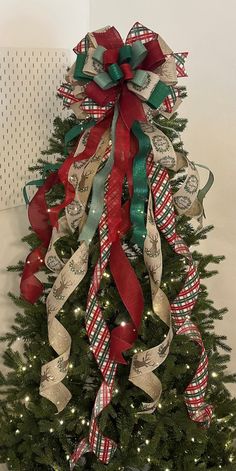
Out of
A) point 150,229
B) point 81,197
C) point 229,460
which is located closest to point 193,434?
point 229,460

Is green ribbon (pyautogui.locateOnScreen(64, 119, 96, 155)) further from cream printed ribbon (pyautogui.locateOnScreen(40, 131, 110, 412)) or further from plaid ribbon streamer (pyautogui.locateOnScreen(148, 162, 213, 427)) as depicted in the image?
plaid ribbon streamer (pyautogui.locateOnScreen(148, 162, 213, 427))

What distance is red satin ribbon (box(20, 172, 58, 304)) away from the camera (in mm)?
1643

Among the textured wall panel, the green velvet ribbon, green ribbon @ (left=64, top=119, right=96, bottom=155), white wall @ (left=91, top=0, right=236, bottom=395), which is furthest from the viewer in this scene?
white wall @ (left=91, top=0, right=236, bottom=395)

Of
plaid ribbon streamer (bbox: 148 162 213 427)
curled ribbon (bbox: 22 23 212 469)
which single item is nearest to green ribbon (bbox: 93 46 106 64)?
curled ribbon (bbox: 22 23 212 469)

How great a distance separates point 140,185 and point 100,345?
0.46 meters

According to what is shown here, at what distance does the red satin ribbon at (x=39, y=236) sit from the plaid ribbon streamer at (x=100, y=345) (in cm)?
21

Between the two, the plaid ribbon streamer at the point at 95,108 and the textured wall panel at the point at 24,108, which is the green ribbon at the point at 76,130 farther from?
the textured wall panel at the point at 24,108

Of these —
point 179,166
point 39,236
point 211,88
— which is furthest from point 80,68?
point 211,88

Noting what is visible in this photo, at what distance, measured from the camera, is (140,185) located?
4.89 feet

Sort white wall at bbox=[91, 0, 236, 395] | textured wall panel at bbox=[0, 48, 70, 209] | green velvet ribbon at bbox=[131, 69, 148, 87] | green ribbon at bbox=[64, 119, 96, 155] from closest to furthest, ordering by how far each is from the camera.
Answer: green velvet ribbon at bbox=[131, 69, 148, 87] → green ribbon at bbox=[64, 119, 96, 155] → textured wall panel at bbox=[0, 48, 70, 209] → white wall at bbox=[91, 0, 236, 395]

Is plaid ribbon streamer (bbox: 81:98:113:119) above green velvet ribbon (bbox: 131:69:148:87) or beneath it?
beneath

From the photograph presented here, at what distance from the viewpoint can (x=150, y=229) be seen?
58.7 inches

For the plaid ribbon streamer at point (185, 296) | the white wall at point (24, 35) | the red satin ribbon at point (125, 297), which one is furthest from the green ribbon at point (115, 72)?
the white wall at point (24, 35)

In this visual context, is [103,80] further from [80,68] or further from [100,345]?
[100,345]
